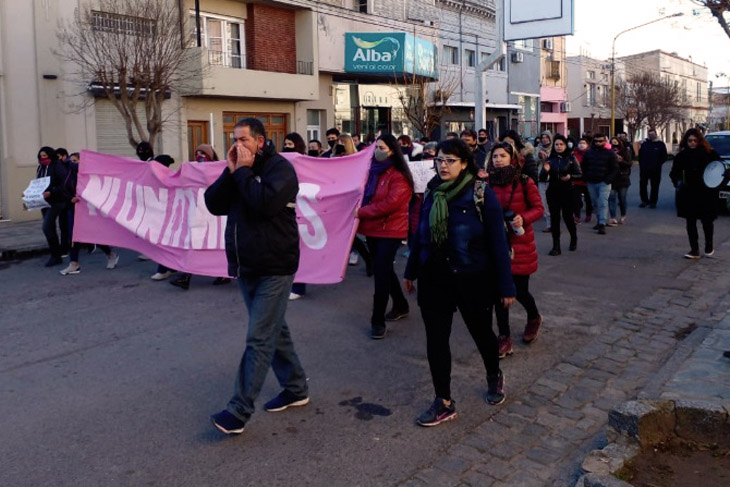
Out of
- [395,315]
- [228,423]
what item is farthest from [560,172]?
[228,423]

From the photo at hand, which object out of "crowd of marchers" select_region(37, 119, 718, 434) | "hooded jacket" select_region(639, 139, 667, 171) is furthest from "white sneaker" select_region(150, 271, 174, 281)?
"hooded jacket" select_region(639, 139, 667, 171)

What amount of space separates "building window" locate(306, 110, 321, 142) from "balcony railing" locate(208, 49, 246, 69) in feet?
11.8

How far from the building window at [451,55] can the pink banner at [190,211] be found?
28.6m

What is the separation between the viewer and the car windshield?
17.9 m

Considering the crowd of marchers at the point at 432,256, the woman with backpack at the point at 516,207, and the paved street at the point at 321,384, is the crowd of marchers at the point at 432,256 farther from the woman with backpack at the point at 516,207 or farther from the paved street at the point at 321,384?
the paved street at the point at 321,384

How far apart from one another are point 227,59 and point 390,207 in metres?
19.6

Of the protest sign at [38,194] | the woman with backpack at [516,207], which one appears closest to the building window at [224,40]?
the protest sign at [38,194]

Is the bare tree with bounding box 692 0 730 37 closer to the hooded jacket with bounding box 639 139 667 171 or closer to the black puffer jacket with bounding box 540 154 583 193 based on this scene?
the hooded jacket with bounding box 639 139 667 171

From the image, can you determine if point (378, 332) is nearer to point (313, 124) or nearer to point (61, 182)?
point (61, 182)

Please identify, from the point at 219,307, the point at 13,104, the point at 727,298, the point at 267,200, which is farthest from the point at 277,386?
the point at 13,104

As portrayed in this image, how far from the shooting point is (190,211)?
9.55 m

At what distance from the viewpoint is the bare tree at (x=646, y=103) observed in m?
54.3

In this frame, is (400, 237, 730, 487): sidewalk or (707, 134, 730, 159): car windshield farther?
(707, 134, 730, 159): car windshield

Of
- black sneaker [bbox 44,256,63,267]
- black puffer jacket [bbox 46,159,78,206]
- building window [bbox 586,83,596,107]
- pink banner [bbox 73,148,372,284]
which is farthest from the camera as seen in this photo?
building window [bbox 586,83,596,107]
